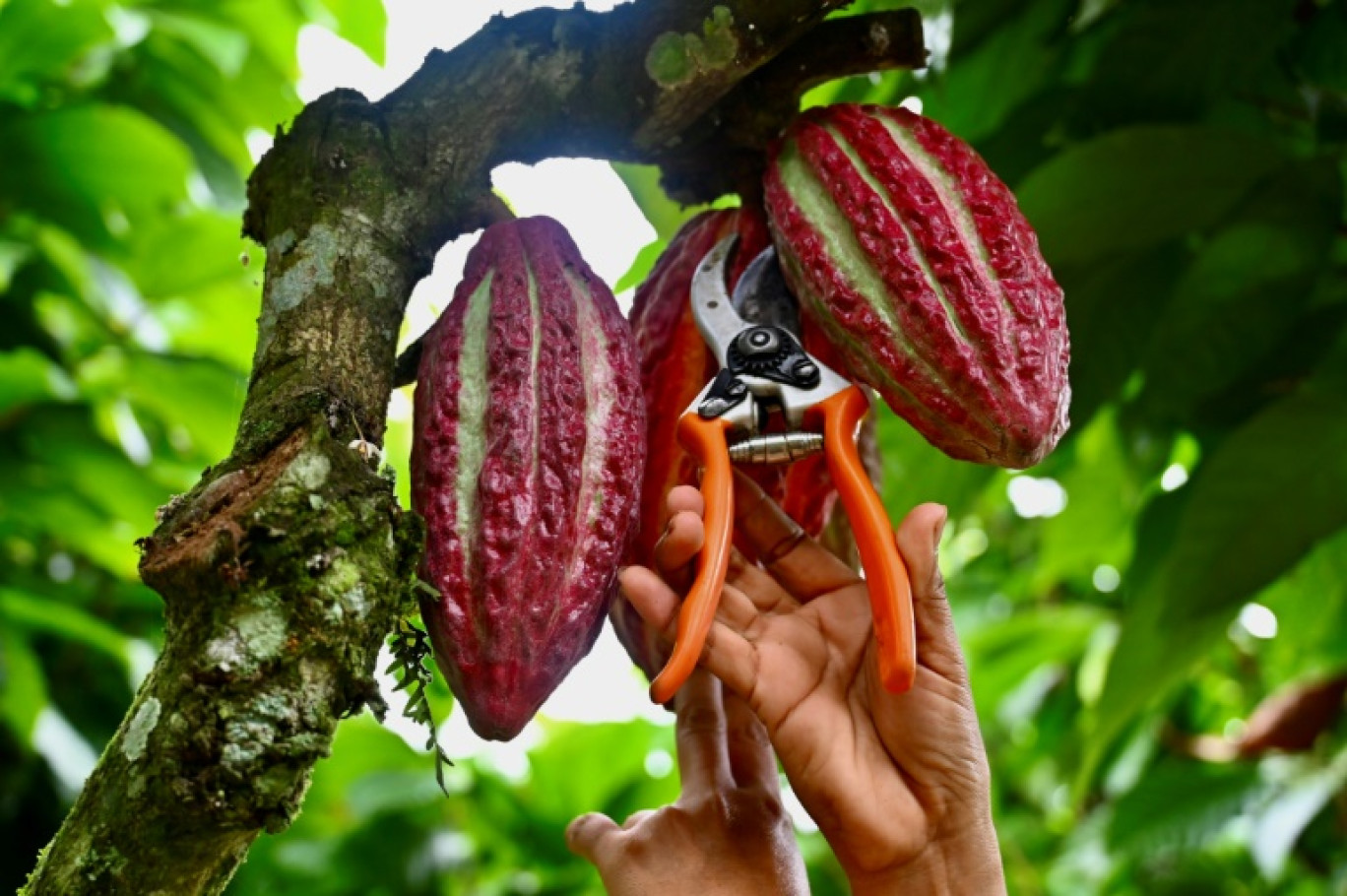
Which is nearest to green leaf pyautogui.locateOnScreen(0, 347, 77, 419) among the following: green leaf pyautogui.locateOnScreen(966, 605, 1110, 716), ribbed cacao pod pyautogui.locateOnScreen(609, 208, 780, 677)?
ribbed cacao pod pyautogui.locateOnScreen(609, 208, 780, 677)

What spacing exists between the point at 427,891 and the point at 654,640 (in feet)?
5.53

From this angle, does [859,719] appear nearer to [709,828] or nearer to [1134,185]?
[709,828]

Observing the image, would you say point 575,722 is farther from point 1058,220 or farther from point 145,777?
point 145,777

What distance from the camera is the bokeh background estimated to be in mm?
1352

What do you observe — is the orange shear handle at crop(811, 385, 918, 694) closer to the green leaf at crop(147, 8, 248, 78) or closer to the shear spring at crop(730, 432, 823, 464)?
the shear spring at crop(730, 432, 823, 464)

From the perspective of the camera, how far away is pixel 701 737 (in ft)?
3.60

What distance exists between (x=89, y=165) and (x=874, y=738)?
1.55 m

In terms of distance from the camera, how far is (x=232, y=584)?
66 centimetres

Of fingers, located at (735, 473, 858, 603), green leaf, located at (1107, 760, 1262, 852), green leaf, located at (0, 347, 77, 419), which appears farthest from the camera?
green leaf, located at (1107, 760, 1262, 852)

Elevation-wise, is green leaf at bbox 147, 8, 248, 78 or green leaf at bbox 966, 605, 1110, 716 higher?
green leaf at bbox 147, 8, 248, 78

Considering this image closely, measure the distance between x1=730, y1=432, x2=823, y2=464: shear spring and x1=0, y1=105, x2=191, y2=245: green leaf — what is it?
1.38m

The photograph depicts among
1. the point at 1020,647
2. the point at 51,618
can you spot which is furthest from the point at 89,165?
the point at 1020,647

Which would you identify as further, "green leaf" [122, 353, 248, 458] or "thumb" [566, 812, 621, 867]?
"green leaf" [122, 353, 248, 458]

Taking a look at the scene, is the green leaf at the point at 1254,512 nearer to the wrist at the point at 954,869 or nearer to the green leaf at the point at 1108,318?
the green leaf at the point at 1108,318
